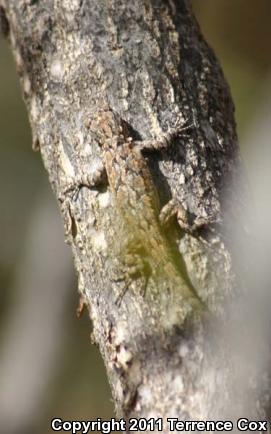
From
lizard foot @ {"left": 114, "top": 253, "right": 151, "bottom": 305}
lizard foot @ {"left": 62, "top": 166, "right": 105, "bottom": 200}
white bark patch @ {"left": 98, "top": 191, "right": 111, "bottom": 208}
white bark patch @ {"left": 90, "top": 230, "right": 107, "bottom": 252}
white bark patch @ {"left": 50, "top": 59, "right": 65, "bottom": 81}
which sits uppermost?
white bark patch @ {"left": 50, "top": 59, "right": 65, "bottom": 81}

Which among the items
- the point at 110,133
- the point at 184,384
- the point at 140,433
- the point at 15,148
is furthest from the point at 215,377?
the point at 15,148

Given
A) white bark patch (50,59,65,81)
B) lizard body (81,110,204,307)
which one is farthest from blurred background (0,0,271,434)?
white bark patch (50,59,65,81)

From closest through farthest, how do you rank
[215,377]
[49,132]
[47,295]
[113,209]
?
[215,377] < [113,209] < [49,132] < [47,295]

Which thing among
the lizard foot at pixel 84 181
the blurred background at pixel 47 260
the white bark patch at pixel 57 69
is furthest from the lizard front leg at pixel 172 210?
the blurred background at pixel 47 260

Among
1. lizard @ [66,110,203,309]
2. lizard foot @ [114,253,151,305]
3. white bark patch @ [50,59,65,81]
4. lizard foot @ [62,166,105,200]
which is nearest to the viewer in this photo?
lizard foot @ [114,253,151,305]

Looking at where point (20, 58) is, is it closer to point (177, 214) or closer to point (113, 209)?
point (113, 209)

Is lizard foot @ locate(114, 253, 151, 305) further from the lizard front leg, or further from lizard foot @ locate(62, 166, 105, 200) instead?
lizard foot @ locate(62, 166, 105, 200)
